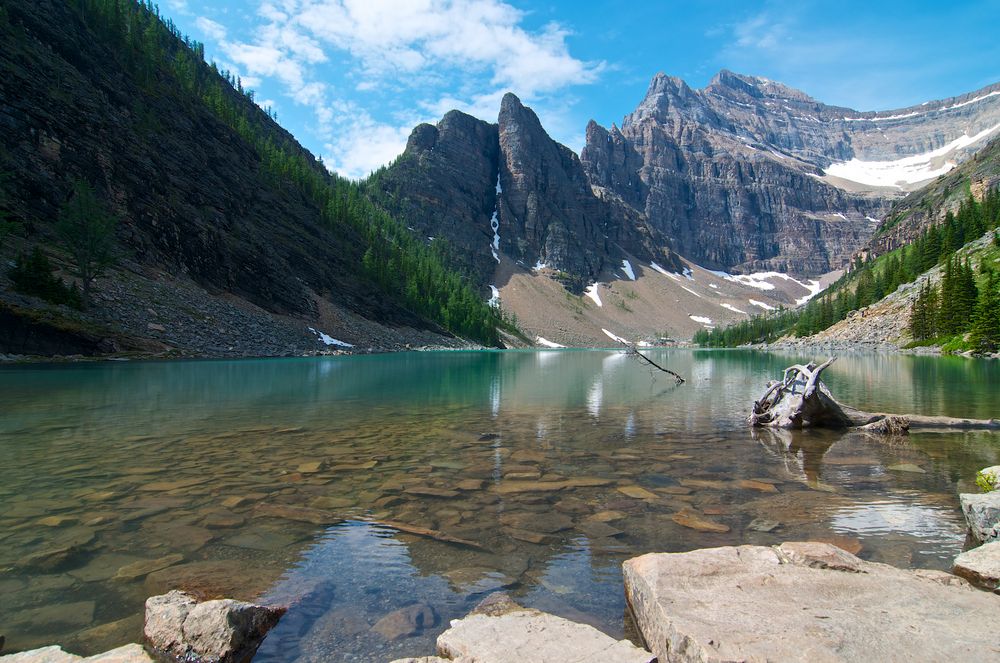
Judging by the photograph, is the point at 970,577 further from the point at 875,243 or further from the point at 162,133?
the point at 875,243

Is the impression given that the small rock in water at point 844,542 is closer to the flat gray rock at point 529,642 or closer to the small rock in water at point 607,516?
the small rock in water at point 607,516

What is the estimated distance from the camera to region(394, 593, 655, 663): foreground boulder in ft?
12.8

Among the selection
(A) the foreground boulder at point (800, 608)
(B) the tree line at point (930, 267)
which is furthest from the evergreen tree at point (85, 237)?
(B) the tree line at point (930, 267)

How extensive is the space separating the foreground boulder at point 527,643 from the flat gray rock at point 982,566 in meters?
4.38

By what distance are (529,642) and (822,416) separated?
17430 millimetres

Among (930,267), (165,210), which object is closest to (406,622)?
(165,210)

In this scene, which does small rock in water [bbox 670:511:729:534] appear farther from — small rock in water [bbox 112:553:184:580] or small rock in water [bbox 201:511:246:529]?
small rock in water [bbox 112:553:184:580]

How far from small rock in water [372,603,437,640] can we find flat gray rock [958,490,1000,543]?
295 inches

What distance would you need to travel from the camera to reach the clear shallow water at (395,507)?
5707 mm

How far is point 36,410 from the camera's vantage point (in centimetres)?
1939

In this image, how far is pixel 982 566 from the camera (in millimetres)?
5559

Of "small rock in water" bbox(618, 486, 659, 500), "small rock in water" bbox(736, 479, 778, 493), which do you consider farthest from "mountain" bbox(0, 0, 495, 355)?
"small rock in water" bbox(736, 479, 778, 493)

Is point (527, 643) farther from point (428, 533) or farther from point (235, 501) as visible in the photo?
point (235, 501)

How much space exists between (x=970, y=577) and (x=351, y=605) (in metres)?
6.88
